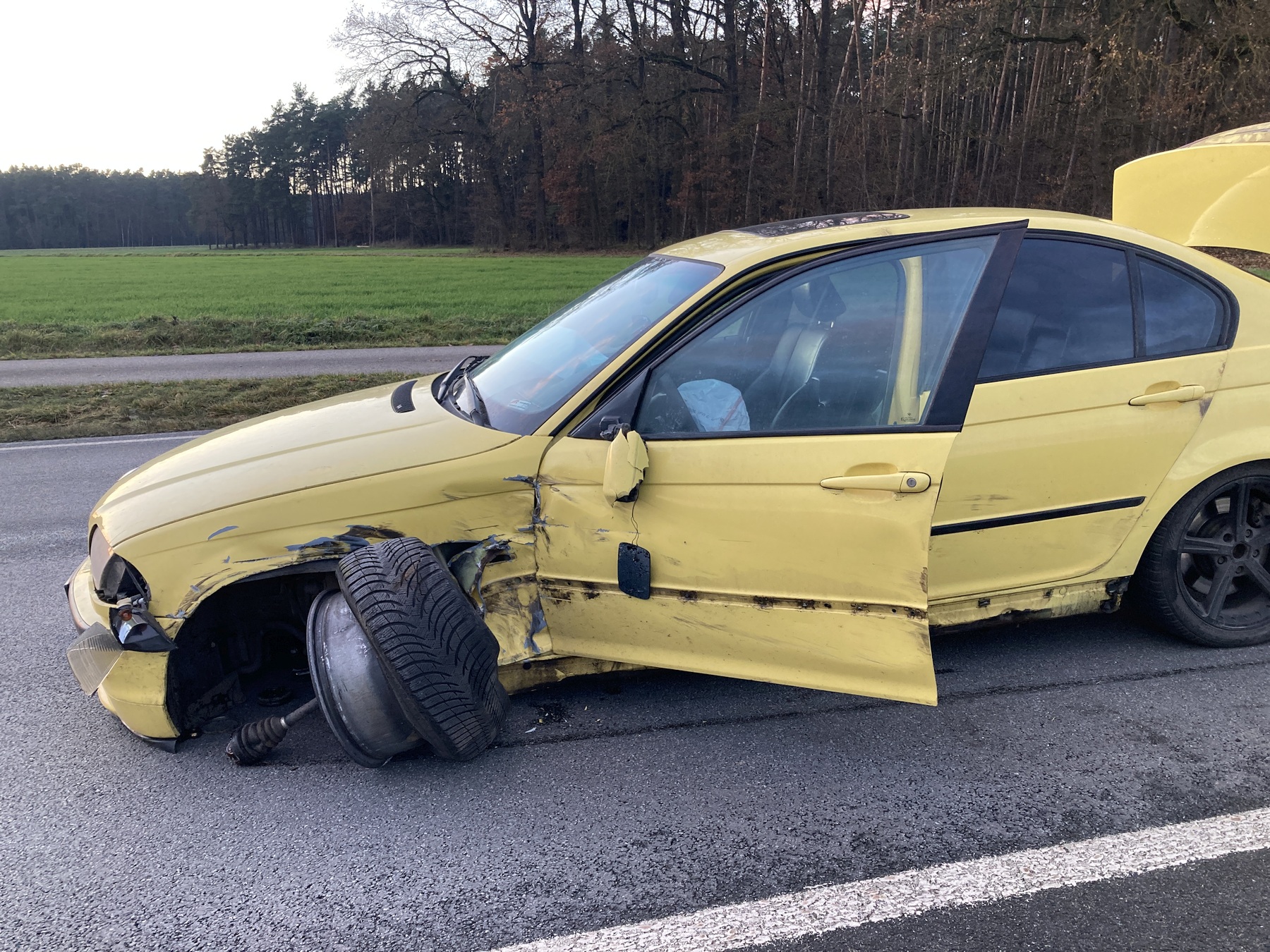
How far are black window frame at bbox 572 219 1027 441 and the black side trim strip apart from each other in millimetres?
339

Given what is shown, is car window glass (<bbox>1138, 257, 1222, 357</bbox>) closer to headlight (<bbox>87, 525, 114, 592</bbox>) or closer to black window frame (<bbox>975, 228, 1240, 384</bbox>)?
black window frame (<bbox>975, 228, 1240, 384</bbox>)

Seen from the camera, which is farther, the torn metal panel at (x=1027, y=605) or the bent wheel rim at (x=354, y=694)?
the torn metal panel at (x=1027, y=605)

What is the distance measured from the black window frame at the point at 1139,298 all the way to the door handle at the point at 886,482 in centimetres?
65

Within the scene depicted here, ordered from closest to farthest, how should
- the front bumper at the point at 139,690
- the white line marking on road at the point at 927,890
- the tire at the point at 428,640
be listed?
the white line marking on road at the point at 927,890
the tire at the point at 428,640
the front bumper at the point at 139,690

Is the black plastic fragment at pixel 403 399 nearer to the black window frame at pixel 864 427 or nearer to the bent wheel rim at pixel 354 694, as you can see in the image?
the black window frame at pixel 864 427

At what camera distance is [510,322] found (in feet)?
54.4

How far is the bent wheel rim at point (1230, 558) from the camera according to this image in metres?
3.25

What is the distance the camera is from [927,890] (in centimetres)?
214

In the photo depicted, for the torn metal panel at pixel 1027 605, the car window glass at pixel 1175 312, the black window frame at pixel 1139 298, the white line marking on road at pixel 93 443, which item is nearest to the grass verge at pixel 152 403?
the white line marking on road at pixel 93 443

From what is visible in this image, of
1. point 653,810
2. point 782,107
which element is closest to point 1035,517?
point 653,810

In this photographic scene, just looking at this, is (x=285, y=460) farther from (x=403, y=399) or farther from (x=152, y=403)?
(x=152, y=403)

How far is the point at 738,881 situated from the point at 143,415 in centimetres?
837

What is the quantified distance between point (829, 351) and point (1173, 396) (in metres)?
1.24

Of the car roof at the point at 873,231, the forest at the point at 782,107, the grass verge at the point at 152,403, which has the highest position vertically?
the forest at the point at 782,107
